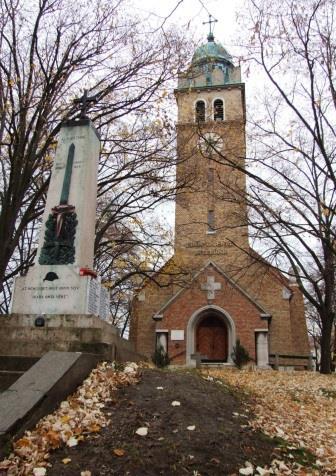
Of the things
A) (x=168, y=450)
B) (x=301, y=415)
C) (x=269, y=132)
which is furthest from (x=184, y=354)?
(x=168, y=450)

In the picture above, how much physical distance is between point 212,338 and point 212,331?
1.16 ft

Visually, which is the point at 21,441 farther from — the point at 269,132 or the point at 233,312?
the point at 233,312

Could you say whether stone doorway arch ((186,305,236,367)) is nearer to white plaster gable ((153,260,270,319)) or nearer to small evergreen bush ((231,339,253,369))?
white plaster gable ((153,260,270,319))

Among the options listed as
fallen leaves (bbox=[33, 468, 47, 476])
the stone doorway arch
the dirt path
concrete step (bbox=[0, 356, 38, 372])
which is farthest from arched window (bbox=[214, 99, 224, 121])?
fallen leaves (bbox=[33, 468, 47, 476])

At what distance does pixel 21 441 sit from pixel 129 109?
28.0 feet

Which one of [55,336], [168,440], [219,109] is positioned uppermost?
[219,109]

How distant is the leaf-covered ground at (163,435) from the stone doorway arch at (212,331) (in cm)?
1414

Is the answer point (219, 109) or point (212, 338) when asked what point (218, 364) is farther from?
point (219, 109)

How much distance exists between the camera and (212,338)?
2128 cm

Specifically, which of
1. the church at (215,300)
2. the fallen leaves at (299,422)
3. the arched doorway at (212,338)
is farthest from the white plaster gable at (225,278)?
the fallen leaves at (299,422)

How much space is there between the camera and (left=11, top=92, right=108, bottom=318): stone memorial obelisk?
7352 millimetres

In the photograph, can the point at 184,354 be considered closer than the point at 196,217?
Yes

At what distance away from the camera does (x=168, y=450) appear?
416 centimetres

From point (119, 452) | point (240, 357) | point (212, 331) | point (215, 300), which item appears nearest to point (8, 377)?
point (119, 452)
